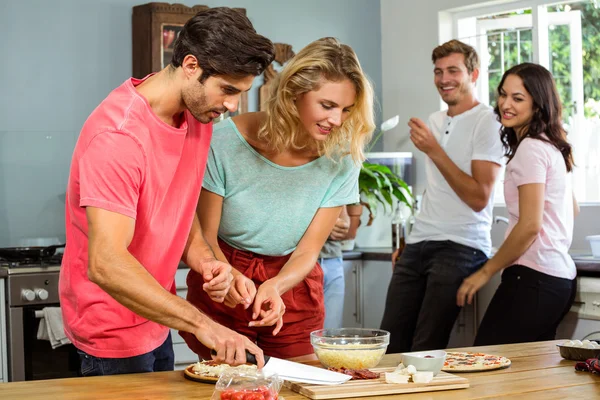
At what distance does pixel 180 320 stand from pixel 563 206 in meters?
1.82

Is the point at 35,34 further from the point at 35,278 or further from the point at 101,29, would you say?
the point at 35,278

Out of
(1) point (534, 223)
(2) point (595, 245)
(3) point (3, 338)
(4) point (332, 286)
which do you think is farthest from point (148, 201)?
(2) point (595, 245)

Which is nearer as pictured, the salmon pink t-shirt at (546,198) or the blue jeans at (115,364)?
the blue jeans at (115,364)

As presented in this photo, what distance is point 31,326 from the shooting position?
3.56 meters

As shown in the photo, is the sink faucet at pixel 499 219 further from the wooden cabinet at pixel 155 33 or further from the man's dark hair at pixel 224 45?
the man's dark hair at pixel 224 45

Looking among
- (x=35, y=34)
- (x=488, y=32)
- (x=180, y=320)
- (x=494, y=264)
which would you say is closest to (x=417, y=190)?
(x=488, y=32)

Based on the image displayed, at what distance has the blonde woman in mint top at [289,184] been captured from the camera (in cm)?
224

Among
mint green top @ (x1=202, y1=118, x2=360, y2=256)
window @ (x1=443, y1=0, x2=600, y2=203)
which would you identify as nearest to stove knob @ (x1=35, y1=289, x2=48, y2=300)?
mint green top @ (x1=202, y1=118, x2=360, y2=256)

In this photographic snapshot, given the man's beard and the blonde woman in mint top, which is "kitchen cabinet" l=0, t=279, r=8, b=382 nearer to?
the blonde woman in mint top

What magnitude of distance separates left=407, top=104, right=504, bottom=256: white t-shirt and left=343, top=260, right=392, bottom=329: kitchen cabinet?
2.77ft

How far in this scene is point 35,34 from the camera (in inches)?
163

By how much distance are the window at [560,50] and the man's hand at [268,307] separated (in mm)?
2600

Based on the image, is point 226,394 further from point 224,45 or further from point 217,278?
point 224,45

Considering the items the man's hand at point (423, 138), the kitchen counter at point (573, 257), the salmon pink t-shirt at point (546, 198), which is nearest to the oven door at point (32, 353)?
the kitchen counter at point (573, 257)
